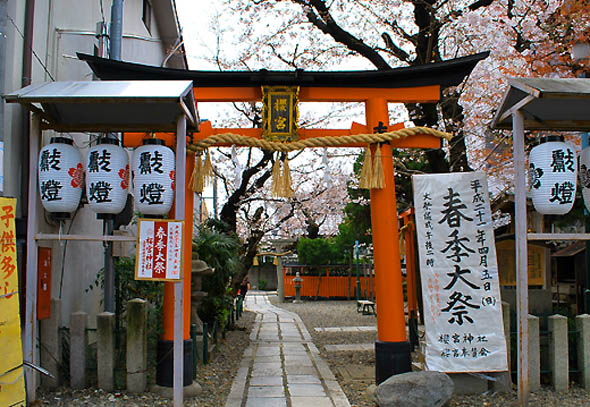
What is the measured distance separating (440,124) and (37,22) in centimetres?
878

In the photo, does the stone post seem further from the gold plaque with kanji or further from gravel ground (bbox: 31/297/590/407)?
the gold plaque with kanji

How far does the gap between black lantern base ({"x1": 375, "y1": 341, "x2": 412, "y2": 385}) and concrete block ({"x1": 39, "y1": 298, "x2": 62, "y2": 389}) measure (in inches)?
172

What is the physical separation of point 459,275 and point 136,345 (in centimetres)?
447

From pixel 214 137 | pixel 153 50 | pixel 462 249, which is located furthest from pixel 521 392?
pixel 153 50

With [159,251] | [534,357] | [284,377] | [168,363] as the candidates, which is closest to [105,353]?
[168,363]

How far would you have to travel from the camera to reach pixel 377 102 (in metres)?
7.82

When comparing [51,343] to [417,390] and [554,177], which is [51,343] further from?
[554,177]

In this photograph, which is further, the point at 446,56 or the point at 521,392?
the point at 446,56

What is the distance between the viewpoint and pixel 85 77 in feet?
29.2

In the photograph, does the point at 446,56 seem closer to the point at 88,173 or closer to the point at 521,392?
the point at 521,392

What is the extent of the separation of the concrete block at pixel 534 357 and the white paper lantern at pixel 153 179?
5067 millimetres

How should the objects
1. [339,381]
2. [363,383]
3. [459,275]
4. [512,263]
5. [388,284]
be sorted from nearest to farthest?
1. [459,275]
2. [388,284]
3. [363,383]
4. [339,381]
5. [512,263]

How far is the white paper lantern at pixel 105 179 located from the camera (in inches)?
242

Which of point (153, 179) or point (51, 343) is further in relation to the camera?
point (51, 343)
